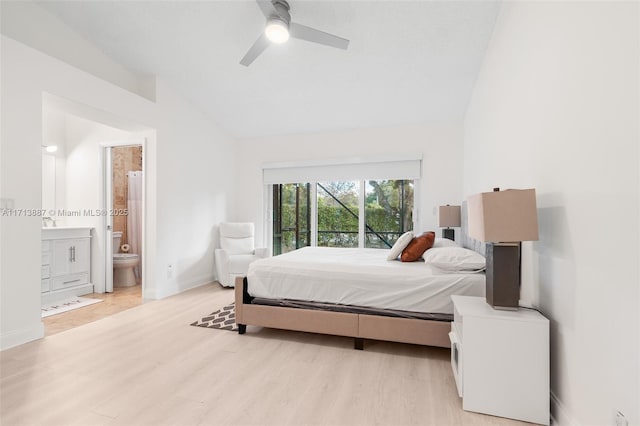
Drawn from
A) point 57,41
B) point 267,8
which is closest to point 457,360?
point 267,8

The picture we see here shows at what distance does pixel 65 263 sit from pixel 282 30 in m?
3.92

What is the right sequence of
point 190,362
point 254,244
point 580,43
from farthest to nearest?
point 254,244
point 190,362
point 580,43

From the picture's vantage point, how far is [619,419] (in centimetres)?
116

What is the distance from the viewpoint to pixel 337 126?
4926 millimetres

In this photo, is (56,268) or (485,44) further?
(56,268)

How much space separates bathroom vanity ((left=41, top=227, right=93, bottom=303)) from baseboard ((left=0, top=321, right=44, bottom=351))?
1302 millimetres

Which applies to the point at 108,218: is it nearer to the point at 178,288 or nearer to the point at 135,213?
the point at 135,213

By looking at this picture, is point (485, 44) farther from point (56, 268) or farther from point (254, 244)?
point (56, 268)

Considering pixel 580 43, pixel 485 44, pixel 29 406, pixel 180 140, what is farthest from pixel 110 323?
pixel 485 44

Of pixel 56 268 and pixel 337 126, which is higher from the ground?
pixel 337 126

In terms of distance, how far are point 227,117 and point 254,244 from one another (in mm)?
2132

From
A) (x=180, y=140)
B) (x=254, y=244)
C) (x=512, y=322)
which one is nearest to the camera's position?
(x=512, y=322)

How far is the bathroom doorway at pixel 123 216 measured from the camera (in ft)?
14.2

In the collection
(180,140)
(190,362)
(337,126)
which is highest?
(337,126)
